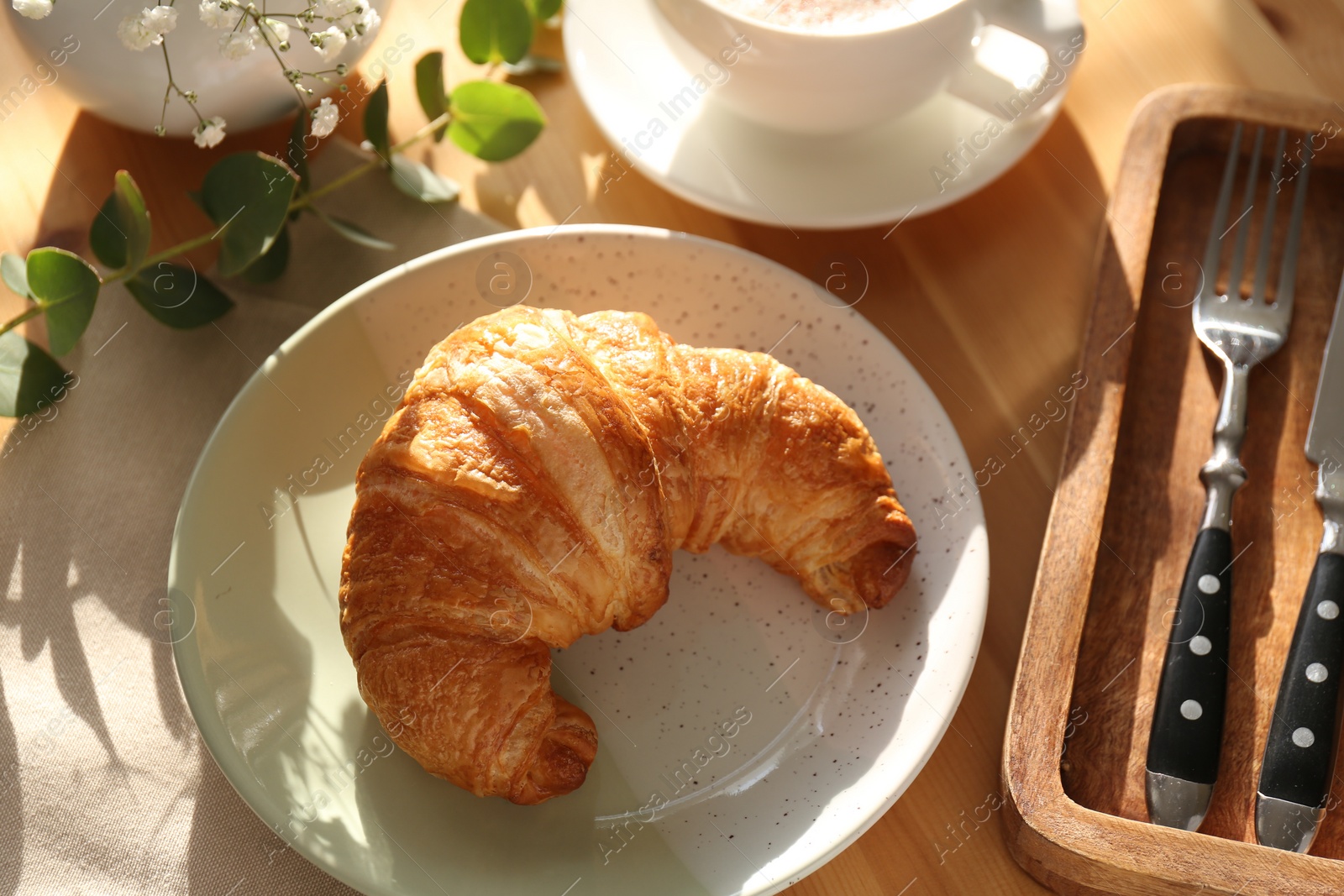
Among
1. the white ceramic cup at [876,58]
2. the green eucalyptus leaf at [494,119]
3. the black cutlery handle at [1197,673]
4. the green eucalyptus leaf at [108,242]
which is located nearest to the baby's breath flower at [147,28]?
the green eucalyptus leaf at [108,242]

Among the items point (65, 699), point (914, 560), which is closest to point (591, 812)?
point (914, 560)

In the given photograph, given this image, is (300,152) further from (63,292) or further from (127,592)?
(127,592)

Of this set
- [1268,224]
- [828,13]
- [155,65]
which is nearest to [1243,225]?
[1268,224]

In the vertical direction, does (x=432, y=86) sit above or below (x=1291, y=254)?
above

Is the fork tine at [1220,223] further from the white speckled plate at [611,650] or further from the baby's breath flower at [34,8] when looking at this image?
the baby's breath flower at [34,8]

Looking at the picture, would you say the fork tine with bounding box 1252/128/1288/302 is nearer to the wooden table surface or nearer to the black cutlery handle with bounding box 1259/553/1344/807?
the wooden table surface

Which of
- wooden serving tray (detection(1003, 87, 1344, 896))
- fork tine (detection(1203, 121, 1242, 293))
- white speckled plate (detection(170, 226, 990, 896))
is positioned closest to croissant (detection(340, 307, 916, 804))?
white speckled plate (detection(170, 226, 990, 896))

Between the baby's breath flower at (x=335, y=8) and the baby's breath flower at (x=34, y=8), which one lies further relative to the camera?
the baby's breath flower at (x=335, y=8)
